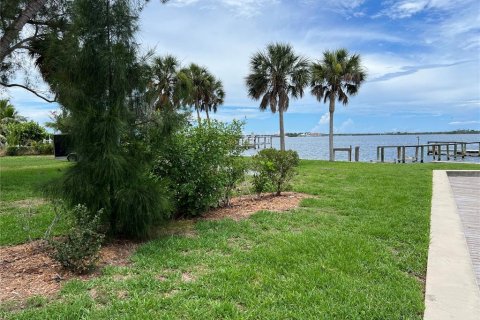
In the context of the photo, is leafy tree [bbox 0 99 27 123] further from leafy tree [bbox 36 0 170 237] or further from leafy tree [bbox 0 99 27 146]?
leafy tree [bbox 36 0 170 237]

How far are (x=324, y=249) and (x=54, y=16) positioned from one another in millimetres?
7848

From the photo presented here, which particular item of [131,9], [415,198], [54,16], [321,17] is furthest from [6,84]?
[415,198]

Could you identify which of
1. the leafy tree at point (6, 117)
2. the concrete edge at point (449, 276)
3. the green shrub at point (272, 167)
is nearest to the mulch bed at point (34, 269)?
the concrete edge at point (449, 276)

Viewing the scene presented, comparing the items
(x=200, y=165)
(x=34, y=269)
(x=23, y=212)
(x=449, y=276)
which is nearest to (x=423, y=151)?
(x=200, y=165)

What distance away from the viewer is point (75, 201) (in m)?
4.11

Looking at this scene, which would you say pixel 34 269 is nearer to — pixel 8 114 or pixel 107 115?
pixel 107 115

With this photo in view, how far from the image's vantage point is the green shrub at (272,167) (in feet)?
23.2

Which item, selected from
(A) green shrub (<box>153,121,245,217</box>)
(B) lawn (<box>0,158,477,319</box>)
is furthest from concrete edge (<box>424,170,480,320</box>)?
(A) green shrub (<box>153,121,245,217</box>)

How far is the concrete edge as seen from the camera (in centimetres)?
257

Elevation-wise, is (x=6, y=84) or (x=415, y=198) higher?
(x=6, y=84)

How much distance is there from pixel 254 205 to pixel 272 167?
928 mm

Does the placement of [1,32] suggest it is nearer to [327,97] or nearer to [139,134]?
[139,134]

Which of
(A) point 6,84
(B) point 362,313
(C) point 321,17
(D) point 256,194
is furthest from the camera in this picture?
(C) point 321,17

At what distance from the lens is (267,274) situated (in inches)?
128
